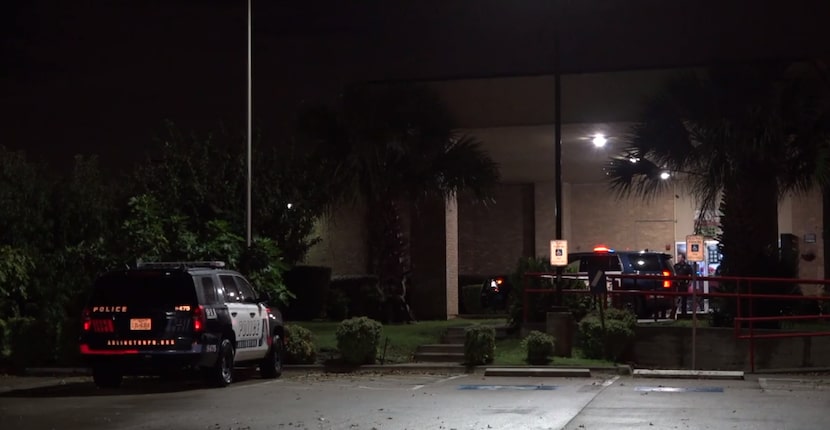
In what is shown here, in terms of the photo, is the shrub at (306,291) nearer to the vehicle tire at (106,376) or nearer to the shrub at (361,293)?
the shrub at (361,293)

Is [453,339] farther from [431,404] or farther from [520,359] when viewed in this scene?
[431,404]

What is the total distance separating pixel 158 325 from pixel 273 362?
3.37 meters

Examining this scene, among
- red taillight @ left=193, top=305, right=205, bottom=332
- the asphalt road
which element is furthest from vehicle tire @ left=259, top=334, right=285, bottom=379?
red taillight @ left=193, top=305, right=205, bottom=332

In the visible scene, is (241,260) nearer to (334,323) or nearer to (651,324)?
(334,323)

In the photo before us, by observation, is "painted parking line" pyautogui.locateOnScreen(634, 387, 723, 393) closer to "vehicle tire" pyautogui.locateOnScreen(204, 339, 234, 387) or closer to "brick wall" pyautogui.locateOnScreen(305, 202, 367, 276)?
"vehicle tire" pyautogui.locateOnScreen(204, 339, 234, 387)

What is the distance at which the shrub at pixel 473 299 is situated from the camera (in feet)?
115

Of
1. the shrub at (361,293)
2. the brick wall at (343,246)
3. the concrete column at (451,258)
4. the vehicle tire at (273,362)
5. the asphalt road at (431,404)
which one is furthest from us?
the brick wall at (343,246)

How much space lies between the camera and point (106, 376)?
17062 millimetres

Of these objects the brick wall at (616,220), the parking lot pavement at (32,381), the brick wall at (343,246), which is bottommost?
the parking lot pavement at (32,381)

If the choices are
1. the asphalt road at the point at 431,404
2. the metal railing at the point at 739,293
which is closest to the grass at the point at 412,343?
the metal railing at the point at 739,293

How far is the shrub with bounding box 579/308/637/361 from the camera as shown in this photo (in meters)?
21.5

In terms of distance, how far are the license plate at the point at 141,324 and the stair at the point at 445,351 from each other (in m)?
7.60

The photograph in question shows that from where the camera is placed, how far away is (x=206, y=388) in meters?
17.0

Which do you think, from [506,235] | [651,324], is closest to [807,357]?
[651,324]
